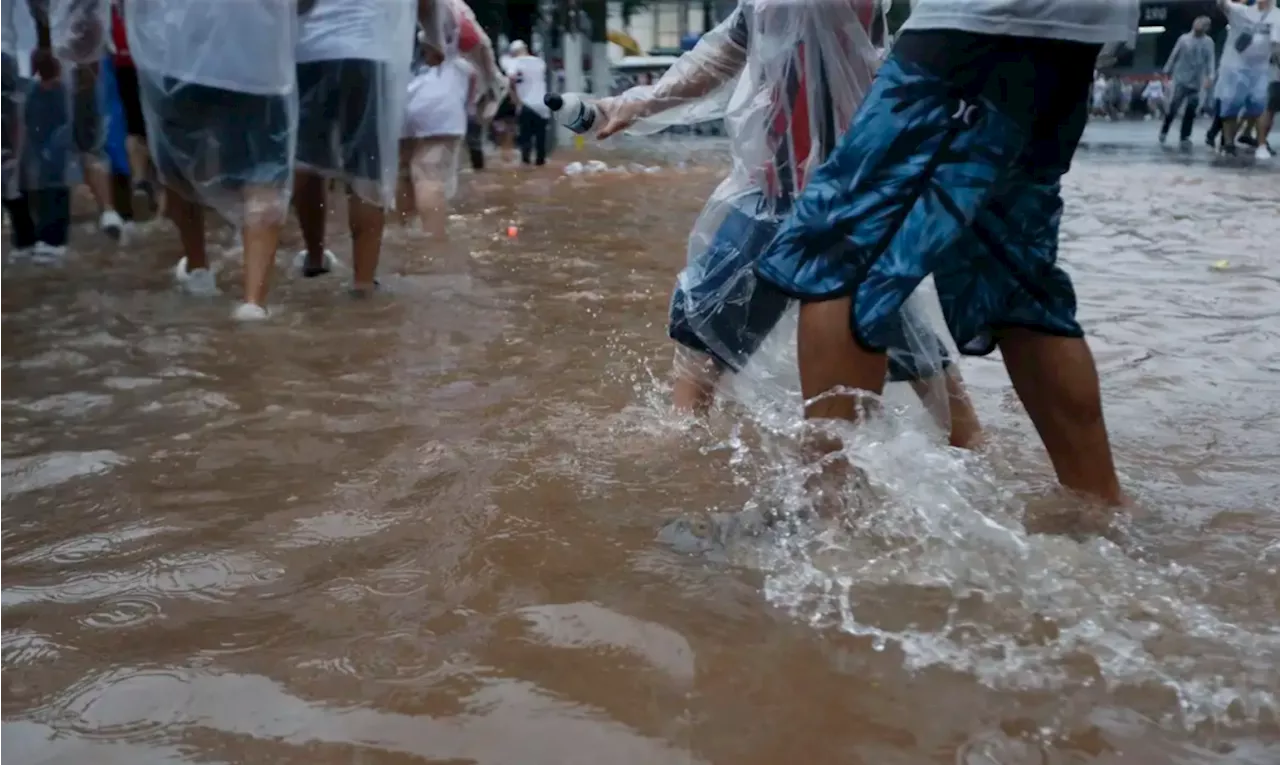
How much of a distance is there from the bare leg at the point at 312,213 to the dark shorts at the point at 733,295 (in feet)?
7.99

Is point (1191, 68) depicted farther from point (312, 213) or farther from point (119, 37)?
point (119, 37)

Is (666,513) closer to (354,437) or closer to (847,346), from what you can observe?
(847,346)

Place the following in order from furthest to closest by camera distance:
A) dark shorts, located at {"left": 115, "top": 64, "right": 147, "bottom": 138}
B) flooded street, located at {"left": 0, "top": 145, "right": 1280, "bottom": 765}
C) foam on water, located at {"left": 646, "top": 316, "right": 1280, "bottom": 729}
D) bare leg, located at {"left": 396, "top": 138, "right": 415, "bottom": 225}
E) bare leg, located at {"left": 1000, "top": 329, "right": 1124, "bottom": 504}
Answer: bare leg, located at {"left": 396, "top": 138, "right": 415, "bottom": 225}
dark shorts, located at {"left": 115, "top": 64, "right": 147, "bottom": 138}
bare leg, located at {"left": 1000, "top": 329, "right": 1124, "bottom": 504}
foam on water, located at {"left": 646, "top": 316, "right": 1280, "bottom": 729}
flooded street, located at {"left": 0, "top": 145, "right": 1280, "bottom": 765}

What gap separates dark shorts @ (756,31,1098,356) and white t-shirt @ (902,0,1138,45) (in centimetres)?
2

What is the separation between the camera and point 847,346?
2.02 m

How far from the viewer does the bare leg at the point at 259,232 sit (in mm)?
4270

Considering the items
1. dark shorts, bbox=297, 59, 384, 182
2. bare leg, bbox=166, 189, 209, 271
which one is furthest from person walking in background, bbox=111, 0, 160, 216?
dark shorts, bbox=297, 59, 384, 182

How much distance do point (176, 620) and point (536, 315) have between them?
2545 mm

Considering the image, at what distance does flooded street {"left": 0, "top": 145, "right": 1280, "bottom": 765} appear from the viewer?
1.54 metres

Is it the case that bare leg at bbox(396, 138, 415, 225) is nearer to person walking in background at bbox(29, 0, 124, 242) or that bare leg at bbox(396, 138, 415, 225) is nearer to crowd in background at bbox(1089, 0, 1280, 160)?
person walking in background at bbox(29, 0, 124, 242)

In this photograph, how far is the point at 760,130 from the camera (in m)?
2.69

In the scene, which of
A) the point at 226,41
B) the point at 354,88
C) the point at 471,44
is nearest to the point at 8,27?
the point at 226,41

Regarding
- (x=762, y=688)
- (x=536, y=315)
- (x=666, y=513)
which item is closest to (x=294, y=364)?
(x=536, y=315)

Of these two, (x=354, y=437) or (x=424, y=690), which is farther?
(x=354, y=437)
